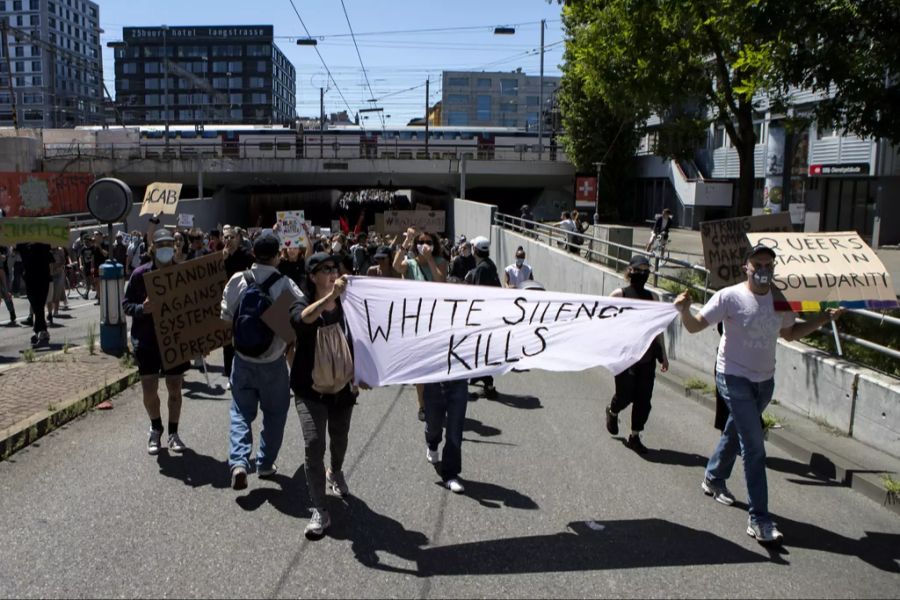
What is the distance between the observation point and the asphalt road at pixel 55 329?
12.5m

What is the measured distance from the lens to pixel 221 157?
48500 millimetres

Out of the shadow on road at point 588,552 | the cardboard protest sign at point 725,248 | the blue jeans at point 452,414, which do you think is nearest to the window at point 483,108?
the cardboard protest sign at point 725,248

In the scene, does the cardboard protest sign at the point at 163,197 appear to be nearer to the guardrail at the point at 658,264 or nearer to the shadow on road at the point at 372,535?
the guardrail at the point at 658,264

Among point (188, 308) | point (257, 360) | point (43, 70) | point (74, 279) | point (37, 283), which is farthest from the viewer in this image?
point (43, 70)

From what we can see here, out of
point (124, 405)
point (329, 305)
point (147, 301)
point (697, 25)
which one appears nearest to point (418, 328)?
point (329, 305)

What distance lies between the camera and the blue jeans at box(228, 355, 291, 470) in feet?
19.7

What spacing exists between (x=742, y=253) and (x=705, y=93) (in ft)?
29.4

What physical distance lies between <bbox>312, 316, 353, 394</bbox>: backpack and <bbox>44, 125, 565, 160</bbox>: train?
1564 inches

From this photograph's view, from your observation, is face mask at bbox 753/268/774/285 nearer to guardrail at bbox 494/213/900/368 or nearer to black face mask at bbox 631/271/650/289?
black face mask at bbox 631/271/650/289

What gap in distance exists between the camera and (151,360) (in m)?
6.89

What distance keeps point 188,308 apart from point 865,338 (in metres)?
7.55

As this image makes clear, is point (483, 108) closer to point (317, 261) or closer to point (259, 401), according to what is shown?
point (259, 401)

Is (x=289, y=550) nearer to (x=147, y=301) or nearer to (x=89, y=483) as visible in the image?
(x=89, y=483)

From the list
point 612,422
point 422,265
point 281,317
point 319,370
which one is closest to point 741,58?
point 422,265
